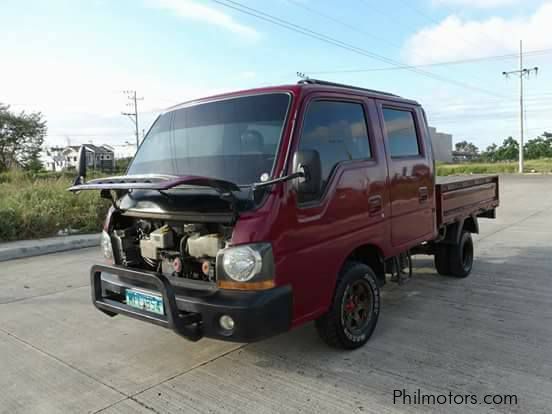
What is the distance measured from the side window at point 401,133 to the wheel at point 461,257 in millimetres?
1776

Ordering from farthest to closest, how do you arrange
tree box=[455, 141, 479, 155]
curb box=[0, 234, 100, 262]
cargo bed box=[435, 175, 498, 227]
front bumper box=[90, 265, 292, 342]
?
tree box=[455, 141, 479, 155] → curb box=[0, 234, 100, 262] → cargo bed box=[435, 175, 498, 227] → front bumper box=[90, 265, 292, 342]

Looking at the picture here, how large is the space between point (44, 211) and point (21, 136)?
43.5 metres

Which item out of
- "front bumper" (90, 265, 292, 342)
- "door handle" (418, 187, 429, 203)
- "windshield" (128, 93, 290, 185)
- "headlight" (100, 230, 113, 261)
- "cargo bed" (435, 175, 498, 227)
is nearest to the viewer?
"front bumper" (90, 265, 292, 342)

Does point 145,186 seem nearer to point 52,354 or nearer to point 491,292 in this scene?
point 52,354

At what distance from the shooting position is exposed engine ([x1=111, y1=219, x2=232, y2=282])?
3.16m

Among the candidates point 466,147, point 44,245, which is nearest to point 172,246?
point 44,245

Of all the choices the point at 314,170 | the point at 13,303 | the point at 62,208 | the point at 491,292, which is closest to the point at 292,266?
the point at 314,170

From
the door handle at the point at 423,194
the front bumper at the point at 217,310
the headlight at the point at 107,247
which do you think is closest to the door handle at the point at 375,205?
the door handle at the point at 423,194

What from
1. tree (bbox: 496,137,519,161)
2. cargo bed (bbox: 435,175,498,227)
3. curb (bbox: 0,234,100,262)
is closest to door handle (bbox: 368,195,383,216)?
cargo bed (bbox: 435,175,498,227)

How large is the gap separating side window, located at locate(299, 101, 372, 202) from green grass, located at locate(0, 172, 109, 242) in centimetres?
829

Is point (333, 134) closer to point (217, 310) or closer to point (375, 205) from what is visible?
point (375, 205)

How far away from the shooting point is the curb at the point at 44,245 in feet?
28.1

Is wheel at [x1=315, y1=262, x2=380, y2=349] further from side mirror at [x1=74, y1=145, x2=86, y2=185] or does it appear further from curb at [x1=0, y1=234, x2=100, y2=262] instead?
curb at [x1=0, y1=234, x2=100, y2=262]

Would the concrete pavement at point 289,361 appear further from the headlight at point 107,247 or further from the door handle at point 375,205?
the door handle at point 375,205
